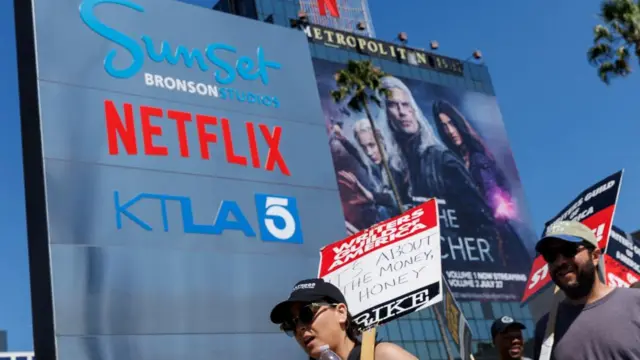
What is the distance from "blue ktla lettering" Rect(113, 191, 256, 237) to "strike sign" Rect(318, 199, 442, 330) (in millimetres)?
8693

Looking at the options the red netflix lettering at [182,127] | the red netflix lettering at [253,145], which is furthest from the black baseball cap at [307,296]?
the red netflix lettering at [253,145]

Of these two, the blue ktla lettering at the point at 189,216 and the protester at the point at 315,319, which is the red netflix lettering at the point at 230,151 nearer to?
the blue ktla lettering at the point at 189,216

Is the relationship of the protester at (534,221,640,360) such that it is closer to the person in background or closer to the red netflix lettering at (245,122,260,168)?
the person in background

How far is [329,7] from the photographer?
192 ft

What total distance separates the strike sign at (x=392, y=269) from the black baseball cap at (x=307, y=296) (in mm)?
4737

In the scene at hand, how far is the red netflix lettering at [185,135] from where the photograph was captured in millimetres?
17875

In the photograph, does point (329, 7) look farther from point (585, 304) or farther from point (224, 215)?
point (585, 304)

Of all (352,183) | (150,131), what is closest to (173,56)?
(150,131)

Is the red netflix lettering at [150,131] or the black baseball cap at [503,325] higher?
the red netflix lettering at [150,131]

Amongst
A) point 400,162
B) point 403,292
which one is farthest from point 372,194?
point 403,292

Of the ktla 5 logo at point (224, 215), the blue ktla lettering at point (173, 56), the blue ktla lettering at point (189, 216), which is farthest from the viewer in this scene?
the blue ktla lettering at point (173, 56)

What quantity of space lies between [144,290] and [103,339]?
1266 mm

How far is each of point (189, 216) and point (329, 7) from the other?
1700 inches

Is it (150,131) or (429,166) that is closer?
(150,131)
